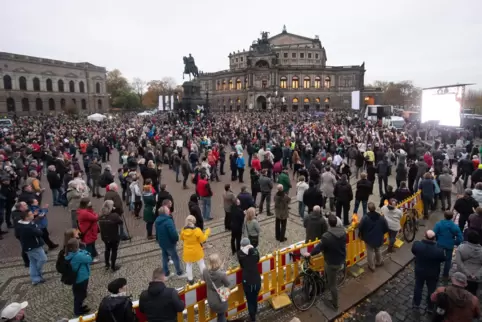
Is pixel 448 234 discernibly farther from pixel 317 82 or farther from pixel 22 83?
pixel 317 82

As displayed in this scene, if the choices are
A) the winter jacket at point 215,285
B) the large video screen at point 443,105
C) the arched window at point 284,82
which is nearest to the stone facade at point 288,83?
the arched window at point 284,82

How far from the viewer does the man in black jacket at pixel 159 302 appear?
371 centimetres

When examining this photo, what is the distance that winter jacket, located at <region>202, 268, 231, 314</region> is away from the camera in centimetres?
431

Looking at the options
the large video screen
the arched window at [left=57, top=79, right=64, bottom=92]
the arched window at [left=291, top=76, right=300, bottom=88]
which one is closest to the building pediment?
the arched window at [left=291, top=76, right=300, bottom=88]

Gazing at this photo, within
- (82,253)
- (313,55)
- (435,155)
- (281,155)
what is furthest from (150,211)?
(313,55)

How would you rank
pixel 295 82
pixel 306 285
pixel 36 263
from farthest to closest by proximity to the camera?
pixel 295 82, pixel 36 263, pixel 306 285

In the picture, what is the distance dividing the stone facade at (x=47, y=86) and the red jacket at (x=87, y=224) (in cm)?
6628

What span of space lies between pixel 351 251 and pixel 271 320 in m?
Result: 2.65

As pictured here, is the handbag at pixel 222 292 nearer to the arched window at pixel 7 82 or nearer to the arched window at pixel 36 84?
the arched window at pixel 7 82

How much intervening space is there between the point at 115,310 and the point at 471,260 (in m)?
5.85

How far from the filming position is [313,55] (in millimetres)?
88750

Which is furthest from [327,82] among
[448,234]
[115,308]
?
[115,308]

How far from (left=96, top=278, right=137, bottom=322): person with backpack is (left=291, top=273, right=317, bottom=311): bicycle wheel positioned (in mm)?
2999

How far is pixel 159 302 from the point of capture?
371 cm
